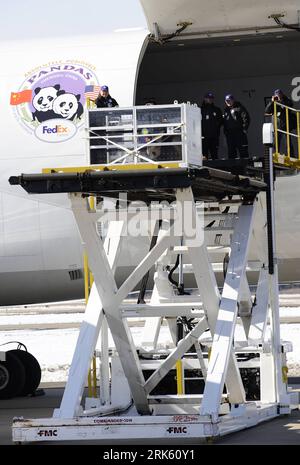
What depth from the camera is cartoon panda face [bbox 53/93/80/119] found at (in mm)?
19828

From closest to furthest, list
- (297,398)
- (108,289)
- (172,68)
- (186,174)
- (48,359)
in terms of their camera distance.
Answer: (186,174)
(108,289)
(297,398)
(172,68)
(48,359)

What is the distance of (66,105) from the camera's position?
1986 centimetres

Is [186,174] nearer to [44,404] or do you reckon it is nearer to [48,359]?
[44,404]

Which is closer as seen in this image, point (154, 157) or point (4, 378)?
point (154, 157)

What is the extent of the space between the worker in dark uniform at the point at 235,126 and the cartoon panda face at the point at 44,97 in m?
3.30

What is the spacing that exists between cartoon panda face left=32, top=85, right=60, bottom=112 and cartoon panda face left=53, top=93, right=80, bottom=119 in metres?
0.11

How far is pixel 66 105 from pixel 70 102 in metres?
0.09

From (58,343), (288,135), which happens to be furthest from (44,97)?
(58,343)

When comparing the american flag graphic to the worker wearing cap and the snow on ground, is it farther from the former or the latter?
the snow on ground

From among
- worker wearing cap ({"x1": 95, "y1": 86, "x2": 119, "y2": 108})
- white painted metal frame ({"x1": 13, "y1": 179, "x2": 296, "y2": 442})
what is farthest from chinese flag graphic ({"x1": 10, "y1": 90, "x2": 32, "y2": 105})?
white painted metal frame ({"x1": 13, "y1": 179, "x2": 296, "y2": 442})

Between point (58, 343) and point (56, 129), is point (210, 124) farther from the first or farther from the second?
point (58, 343)

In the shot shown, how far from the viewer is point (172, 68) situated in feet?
71.4
